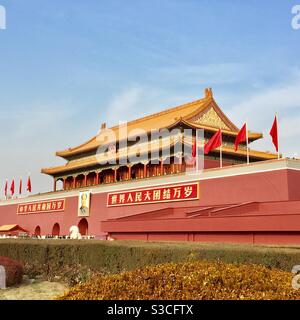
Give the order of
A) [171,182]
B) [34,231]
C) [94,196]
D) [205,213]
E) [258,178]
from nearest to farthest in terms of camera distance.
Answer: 1. [205,213]
2. [258,178]
3. [171,182]
4. [94,196]
5. [34,231]

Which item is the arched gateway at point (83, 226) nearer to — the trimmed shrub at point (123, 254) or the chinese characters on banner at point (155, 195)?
the chinese characters on banner at point (155, 195)

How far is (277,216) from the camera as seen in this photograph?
43.5 ft

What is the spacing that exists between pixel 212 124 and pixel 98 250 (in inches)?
790

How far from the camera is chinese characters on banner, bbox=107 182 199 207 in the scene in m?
21.6

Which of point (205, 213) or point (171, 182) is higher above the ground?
point (171, 182)

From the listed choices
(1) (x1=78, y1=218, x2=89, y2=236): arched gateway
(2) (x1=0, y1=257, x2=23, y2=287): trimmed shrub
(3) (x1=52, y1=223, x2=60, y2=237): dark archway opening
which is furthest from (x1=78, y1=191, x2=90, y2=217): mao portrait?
(2) (x1=0, y1=257, x2=23, y2=287): trimmed shrub

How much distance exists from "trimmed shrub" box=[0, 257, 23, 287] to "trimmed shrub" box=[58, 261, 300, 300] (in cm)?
559

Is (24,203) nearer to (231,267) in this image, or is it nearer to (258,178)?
(258,178)

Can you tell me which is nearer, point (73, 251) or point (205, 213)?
point (73, 251)

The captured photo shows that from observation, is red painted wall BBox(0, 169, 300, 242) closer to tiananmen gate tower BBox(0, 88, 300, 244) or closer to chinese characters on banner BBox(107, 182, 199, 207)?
tiananmen gate tower BBox(0, 88, 300, 244)

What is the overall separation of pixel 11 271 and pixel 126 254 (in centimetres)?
275

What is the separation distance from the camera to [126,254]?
10.2 meters
